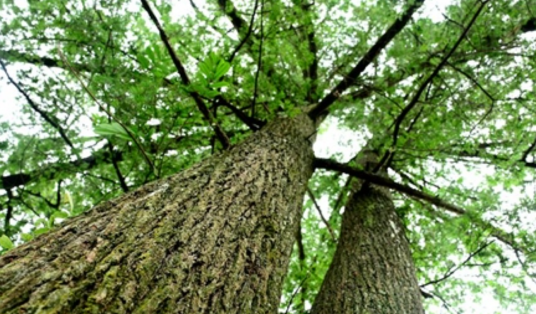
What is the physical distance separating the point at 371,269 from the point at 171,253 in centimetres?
172

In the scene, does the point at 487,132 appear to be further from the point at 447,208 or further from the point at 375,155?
the point at 375,155

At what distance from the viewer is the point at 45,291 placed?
85 centimetres

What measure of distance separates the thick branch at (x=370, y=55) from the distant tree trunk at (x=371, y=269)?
0.96 metres

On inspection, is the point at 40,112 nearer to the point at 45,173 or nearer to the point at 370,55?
the point at 45,173

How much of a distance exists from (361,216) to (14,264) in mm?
2713

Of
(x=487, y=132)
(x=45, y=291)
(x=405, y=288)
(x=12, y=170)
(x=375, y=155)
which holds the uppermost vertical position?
(x=375, y=155)

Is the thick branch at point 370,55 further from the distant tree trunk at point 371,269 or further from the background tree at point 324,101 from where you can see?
the distant tree trunk at point 371,269

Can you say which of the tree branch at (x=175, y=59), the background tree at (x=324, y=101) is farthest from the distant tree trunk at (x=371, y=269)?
the tree branch at (x=175, y=59)

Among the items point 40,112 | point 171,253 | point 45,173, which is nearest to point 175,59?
point 171,253

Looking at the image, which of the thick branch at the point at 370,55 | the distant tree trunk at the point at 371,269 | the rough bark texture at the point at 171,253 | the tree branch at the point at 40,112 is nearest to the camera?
the rough bark texture at the point at 171,253

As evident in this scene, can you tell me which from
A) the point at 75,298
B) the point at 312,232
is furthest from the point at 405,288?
the point at 312,232

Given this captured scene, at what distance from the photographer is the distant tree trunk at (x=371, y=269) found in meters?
2.19

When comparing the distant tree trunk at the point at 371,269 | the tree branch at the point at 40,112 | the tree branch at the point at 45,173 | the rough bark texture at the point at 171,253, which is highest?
the tree branch at the point at 40,112

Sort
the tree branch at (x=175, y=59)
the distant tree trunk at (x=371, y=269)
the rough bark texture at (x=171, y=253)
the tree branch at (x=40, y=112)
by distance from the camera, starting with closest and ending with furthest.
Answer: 1. the rough bark texture at (x=171, y=253)
2. the tree branch at (x=175, y=59)
3. the distant tree trunk at (x=371, y=269)
4. the tree branch at (x=40, y=112)
